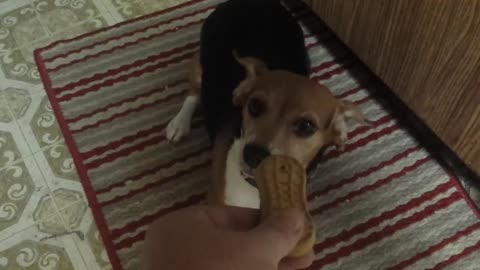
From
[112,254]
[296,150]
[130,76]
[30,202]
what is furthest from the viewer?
[130,76]

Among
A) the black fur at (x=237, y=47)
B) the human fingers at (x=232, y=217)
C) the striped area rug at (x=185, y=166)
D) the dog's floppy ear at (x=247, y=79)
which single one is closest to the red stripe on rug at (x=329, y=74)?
the striped area rug at (x=185, y=166)

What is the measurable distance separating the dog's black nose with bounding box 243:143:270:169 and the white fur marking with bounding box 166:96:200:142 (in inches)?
19.1

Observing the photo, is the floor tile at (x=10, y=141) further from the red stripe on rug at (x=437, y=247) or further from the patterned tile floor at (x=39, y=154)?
the red stripe on rug at (x=437, y=247)

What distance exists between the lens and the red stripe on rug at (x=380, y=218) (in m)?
1.64

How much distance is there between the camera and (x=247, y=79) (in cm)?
153

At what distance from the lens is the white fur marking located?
1.83m

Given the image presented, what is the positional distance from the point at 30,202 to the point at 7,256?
0.61ft

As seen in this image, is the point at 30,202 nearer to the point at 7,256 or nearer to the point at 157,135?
the point at 7,256

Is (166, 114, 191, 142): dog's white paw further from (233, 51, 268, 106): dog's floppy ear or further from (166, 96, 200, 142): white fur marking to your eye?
(233, 51, 268, 106): dog's floppy ear

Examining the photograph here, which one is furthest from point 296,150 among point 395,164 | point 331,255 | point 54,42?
point 54,42

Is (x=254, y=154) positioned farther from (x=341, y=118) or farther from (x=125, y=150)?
(x=125, y=150)

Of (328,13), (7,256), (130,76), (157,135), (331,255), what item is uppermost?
(328,13)

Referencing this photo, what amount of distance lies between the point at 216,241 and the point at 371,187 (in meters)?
1.15

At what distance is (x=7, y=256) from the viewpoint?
63.1 inches
